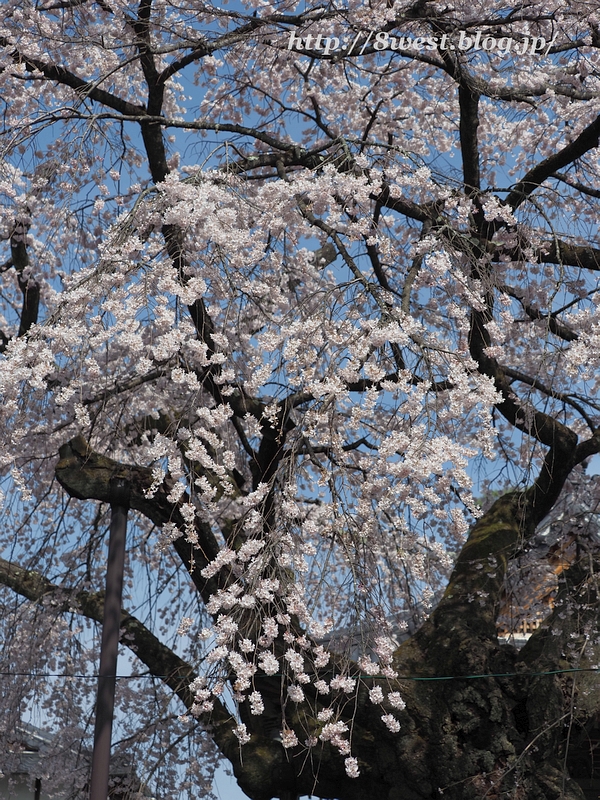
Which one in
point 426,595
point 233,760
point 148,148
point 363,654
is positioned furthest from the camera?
point 148,148

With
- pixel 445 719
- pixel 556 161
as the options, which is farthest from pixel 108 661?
pixel 556 161

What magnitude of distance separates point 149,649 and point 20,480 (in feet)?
7.02

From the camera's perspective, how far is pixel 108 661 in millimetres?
4879

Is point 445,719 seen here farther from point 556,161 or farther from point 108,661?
point 556,161

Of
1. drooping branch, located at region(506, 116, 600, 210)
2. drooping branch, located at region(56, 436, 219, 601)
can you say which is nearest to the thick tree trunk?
drooping branch, located at region(56, 436, 219, 601)

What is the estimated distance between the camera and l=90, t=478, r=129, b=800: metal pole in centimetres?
464

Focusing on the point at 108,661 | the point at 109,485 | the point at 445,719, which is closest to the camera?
the point at 108,661

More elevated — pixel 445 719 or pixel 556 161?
pixel 556 161

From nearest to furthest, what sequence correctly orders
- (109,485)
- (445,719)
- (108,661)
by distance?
(108,661) < (445,719) < (109,485)

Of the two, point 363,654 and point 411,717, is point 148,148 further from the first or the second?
point 411,717

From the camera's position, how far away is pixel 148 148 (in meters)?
5.91

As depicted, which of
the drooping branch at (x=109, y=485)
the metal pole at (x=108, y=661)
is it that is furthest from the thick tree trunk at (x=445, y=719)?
the metal pole at (x=108, y=661)

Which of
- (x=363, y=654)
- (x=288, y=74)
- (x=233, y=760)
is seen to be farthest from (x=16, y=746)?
(x=288, y=74)

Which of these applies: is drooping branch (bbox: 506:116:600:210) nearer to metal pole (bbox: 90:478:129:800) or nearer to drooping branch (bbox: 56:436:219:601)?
drooping branch (bbox: 56:436:219:601)
